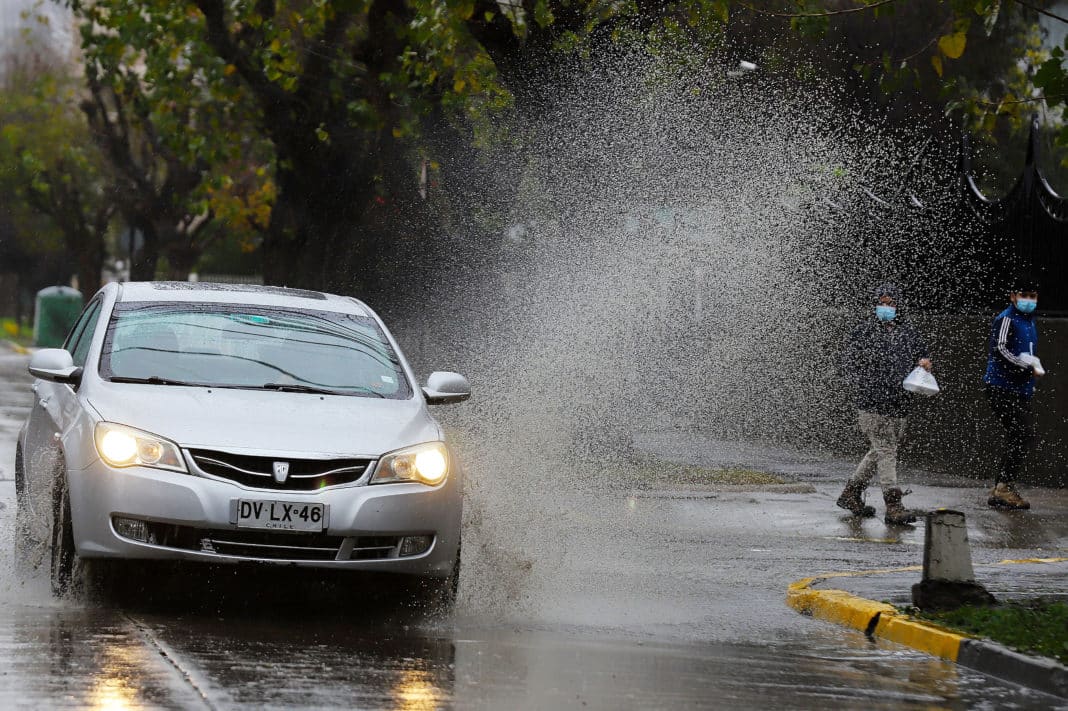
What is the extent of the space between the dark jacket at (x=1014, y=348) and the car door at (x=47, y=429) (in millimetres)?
8373

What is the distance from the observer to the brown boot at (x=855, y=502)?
13727 millimetres

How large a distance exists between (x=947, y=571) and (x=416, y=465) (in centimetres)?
290

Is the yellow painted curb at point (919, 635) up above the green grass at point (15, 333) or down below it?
above

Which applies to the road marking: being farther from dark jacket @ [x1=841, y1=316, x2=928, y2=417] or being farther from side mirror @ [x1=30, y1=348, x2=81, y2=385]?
dark jacket @ [x1=841, y1=316, x2=928, y2=417]

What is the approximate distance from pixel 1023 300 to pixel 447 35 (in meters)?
7.17

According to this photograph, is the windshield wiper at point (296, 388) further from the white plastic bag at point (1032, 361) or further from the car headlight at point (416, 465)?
the white plastic bag at point (1032, 361)

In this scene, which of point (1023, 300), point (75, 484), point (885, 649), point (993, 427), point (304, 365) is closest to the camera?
point (75, 484)

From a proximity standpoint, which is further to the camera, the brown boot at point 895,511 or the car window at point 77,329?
the brown boot at point 895,511

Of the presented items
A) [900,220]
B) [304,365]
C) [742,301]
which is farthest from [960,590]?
[742,301]

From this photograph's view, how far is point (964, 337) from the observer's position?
18.0 meters

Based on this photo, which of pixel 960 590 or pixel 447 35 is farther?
pixel 447 35

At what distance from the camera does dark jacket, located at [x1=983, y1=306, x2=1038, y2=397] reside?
14703 millimetres

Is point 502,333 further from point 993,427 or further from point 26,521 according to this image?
point 26,521

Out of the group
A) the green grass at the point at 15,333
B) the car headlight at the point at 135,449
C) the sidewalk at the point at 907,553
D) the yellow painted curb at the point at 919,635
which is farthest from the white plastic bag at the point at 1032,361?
the green grass at the point at 15,333
